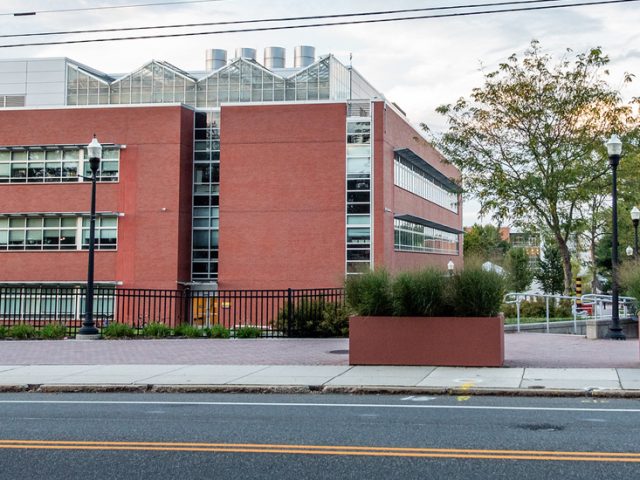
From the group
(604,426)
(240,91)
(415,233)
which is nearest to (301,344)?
(604,426)

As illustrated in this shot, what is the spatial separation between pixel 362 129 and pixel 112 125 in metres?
15.2

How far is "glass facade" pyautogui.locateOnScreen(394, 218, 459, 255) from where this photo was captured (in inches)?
1933

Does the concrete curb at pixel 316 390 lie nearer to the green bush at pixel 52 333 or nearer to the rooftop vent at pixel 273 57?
the green bush at pixel 52 333

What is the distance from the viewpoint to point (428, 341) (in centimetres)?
1413

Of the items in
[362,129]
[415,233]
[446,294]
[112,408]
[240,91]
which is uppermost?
[240,91]

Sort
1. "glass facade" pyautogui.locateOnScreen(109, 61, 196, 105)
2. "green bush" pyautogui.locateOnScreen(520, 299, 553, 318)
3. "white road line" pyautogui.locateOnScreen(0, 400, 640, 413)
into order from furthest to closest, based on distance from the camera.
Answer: "glass facade" pyautogui.locateOnScreen(109, 61, 196, 105) < "green bush" pyautogui.locateOnScreen(520, 299, 553, 318) < "white road line" pyautogui.locateOnScreen(0, 400, 640, 413)

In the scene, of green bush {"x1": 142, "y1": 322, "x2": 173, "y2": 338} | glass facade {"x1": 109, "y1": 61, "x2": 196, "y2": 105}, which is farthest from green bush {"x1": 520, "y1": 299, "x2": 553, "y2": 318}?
glass facade {"x1": 109, "y1": 61, "x2": 196, "y2": 105}

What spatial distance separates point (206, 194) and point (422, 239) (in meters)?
17.0

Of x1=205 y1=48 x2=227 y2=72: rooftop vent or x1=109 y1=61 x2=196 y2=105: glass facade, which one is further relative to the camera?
x1=205 y1=48 x2=227 y2=72: rooftop vent

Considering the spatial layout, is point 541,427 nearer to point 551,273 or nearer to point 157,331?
point 157,331

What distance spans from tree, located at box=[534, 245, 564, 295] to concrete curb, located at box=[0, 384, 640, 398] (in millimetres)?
45998

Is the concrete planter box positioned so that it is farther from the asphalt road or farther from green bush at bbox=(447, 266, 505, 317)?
the asphalt road

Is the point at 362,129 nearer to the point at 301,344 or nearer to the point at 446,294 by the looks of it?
the point at 301,344

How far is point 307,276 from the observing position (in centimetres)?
4500
